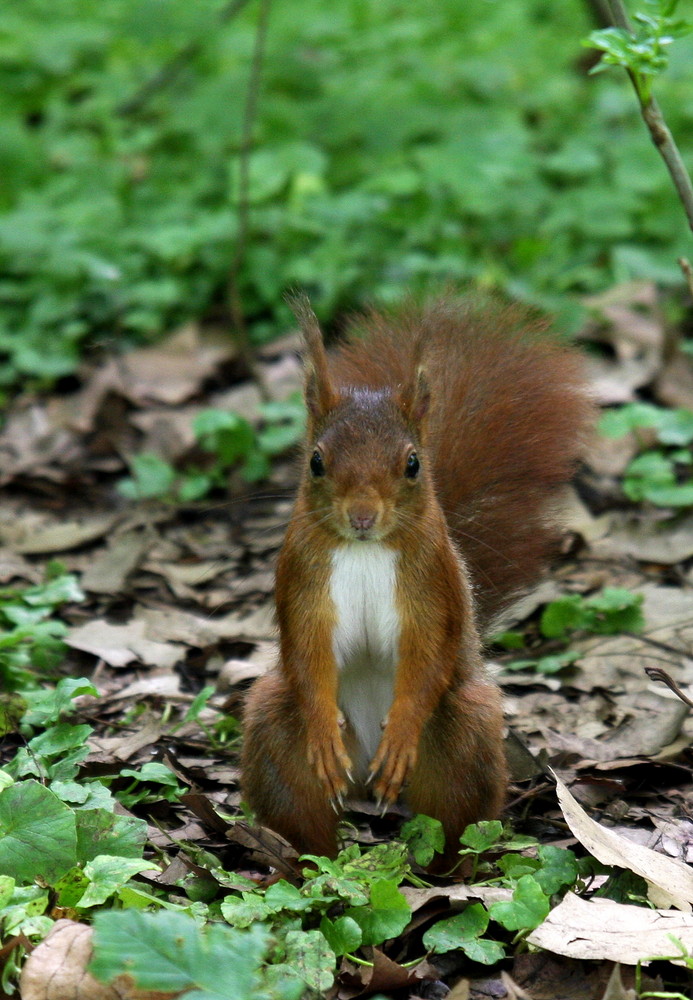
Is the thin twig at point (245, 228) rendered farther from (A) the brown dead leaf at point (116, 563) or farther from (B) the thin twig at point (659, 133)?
(B) the thin twig at point (659, 133)

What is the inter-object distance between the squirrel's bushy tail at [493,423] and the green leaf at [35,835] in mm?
1113

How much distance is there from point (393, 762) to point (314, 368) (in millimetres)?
803

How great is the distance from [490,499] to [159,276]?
3416 millimetres

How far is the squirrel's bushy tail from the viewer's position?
3.01m

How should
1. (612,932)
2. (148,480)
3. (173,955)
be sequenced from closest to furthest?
1. (173,955)
2. (612,932)
3. (148,480)

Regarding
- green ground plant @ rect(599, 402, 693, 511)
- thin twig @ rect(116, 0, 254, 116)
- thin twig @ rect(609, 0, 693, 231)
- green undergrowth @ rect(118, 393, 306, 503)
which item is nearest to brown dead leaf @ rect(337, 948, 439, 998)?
thin twig @ rect(609, 0, 693, 231)

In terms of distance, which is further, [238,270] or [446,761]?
[238,270]

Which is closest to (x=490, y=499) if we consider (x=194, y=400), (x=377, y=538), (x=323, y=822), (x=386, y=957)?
(x=377, y=538)

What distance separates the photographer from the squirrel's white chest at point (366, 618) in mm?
2512

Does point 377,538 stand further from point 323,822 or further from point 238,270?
point 238,270

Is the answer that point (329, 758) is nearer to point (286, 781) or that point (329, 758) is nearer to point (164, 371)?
point (286, 781)

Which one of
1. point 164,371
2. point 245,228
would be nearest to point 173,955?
point 164,371

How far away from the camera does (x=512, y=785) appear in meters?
2.96

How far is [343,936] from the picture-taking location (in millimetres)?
2227
